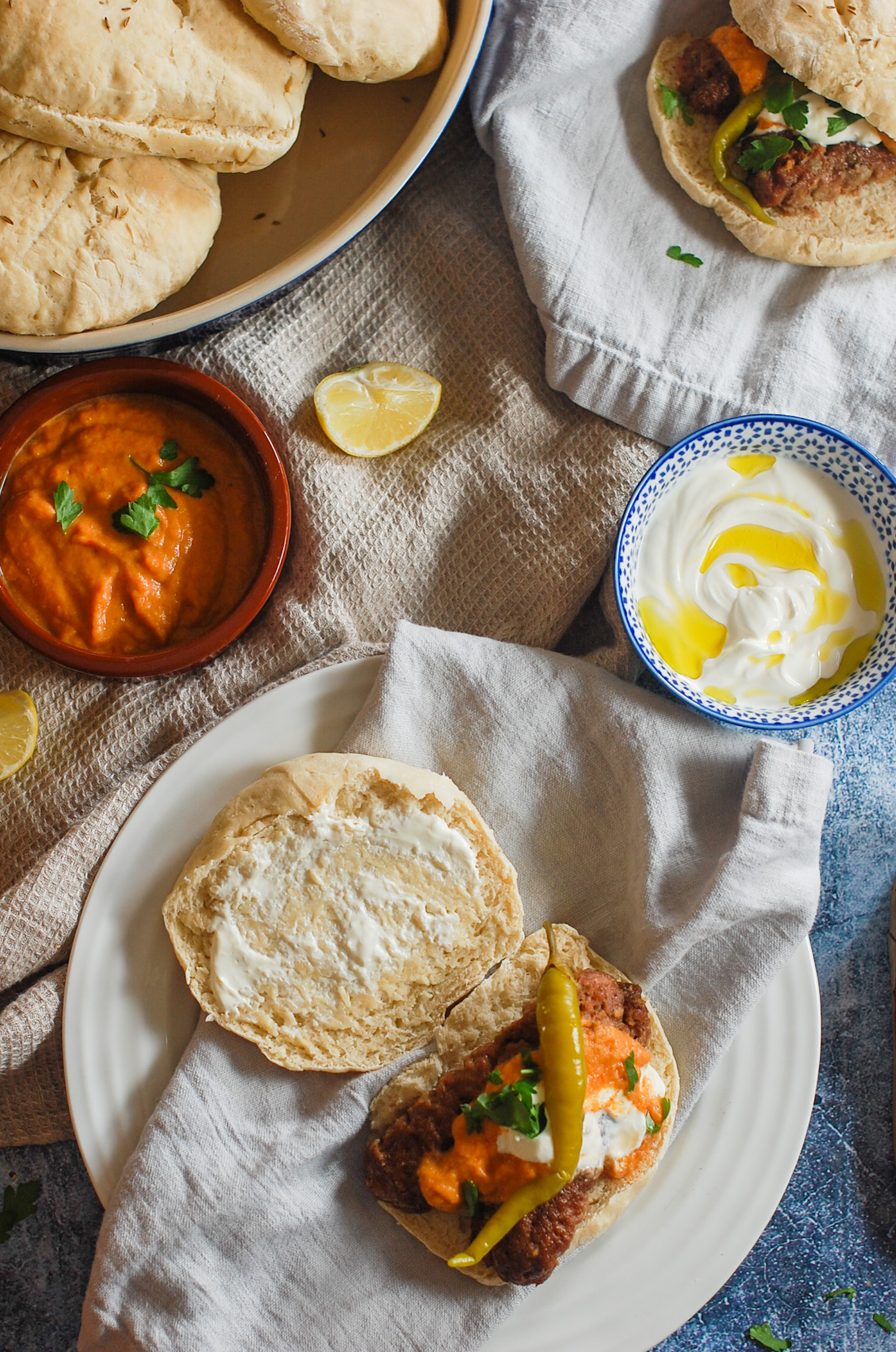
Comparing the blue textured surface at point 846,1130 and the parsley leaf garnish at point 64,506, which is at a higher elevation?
the parsley leaf garnish at point 64,506

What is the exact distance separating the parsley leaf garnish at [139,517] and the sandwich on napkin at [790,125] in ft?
6.27

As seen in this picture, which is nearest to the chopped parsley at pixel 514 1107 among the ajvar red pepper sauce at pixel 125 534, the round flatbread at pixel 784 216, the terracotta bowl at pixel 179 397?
the terracotta bowl at pixel 179 397

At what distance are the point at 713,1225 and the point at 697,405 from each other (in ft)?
8.15

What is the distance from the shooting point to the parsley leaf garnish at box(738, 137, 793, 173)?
3123mm

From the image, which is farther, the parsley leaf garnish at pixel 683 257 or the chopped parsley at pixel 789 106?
the parsley leaf garnish at pixel 683 257

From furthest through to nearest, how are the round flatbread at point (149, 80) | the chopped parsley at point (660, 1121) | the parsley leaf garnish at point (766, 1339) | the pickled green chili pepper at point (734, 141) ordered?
the parsley leaf garnish at point (766, 1339) < the pickled green chili pepper at point (734, 141) < the chopped parsley at point (660, 1121) < the round flatbread at point (149, 80)

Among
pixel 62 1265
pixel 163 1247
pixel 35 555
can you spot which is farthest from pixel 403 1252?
pixel 35 555

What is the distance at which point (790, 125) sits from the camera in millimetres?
3135

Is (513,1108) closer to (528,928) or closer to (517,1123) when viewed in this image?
(517,1123)

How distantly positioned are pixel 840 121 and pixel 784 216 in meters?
0.30

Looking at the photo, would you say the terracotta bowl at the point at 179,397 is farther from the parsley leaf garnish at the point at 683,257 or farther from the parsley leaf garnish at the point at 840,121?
the parsley leaf garnish at the point at 840,121

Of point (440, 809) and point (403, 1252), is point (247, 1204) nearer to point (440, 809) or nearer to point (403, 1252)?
point (403, 1252)

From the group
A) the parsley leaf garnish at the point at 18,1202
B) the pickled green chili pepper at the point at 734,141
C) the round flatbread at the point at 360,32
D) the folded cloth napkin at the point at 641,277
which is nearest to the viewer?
the round flatbread at the point at 360,32

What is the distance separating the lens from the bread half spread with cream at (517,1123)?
2.78m
